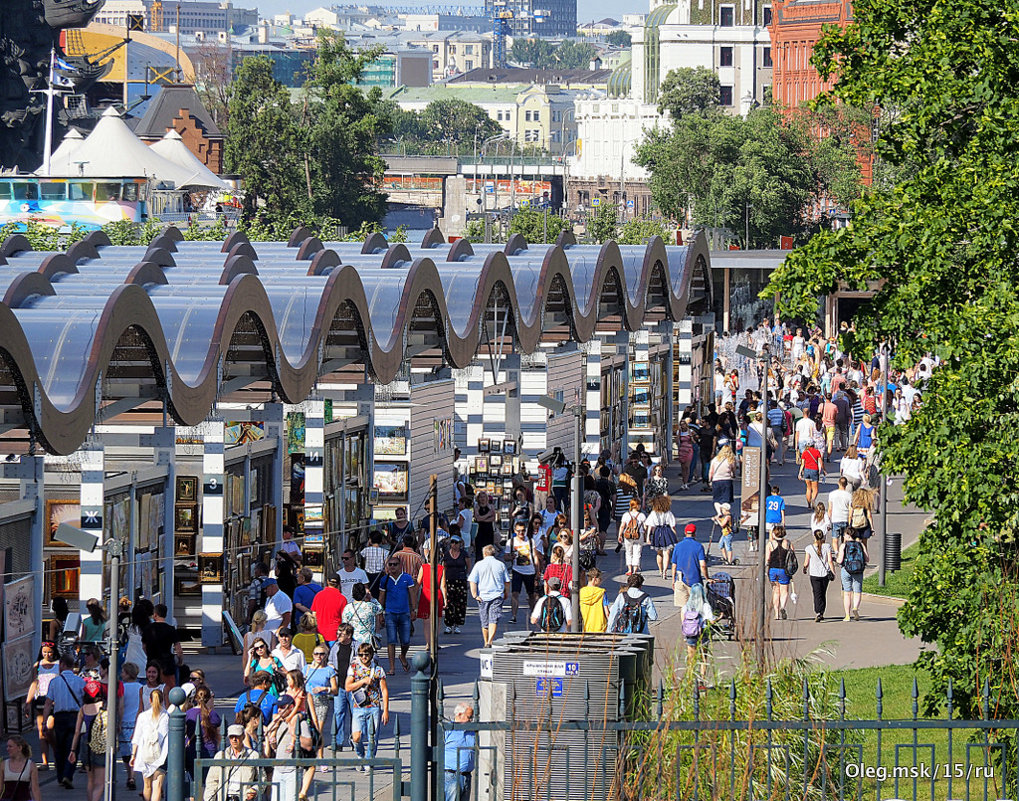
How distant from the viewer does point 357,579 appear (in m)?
21.8

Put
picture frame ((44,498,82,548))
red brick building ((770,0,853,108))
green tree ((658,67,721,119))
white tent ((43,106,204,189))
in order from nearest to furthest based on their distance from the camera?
picture frame ((44,498,82,548)) < white tent ((43,106,204,189)) < red brick building ((770,0,853,108)) < green tree ((658,67,721,119))

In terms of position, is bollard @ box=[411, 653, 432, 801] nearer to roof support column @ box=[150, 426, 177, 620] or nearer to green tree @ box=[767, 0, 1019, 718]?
green tree @ box=[767, 0, 1019, 718]

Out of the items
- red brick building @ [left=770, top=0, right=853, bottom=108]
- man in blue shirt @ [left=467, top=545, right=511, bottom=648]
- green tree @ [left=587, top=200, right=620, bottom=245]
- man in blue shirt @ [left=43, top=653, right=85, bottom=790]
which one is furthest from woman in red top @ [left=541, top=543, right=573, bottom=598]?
red brick building @ [left=770, top=0, right=853, bottom=108]

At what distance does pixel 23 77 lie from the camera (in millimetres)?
108125

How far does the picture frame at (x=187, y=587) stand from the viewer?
2314 cm

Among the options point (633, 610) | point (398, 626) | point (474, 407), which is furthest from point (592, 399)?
point (633, 610)

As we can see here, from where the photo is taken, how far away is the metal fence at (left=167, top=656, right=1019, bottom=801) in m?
9.03

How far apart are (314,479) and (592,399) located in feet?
40.8

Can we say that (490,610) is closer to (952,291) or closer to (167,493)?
(167,493)

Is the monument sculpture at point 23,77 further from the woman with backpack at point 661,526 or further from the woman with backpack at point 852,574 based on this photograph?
the woman with backpack at point 852,574

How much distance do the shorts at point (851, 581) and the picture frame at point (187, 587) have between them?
287 inches

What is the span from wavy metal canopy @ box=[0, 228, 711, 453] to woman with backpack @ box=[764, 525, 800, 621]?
Answer: 586 cm

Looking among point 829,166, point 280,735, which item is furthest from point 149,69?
point 280,735

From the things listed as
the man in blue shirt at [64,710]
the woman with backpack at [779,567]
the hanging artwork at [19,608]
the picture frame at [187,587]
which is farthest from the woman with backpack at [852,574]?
the man in blue shirt at [64,710]
